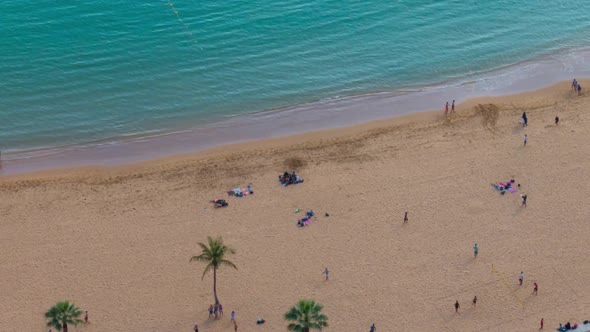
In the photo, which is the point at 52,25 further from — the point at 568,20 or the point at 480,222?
the point at 568,20

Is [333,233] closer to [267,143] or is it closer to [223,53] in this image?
[267,143]

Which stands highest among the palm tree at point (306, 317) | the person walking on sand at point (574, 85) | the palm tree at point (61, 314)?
the person walking on sand at point (574, 85)

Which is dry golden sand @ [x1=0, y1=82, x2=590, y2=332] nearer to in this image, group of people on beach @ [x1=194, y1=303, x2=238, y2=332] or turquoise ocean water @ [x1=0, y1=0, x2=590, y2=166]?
group of people on beach @ [x1=194, y1=303, x2=238, y2=332]

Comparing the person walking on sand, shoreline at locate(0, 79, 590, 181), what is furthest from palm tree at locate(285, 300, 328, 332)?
the person walking on sand

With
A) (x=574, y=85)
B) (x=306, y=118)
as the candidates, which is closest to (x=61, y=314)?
(x=306, y=118)

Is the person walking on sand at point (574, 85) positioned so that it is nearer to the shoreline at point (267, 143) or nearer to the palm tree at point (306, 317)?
the shoreline at point (267, 143)

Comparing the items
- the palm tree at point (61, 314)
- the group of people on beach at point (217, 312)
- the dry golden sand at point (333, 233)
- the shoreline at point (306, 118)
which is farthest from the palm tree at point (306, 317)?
the shoreline at point (306, 118)
